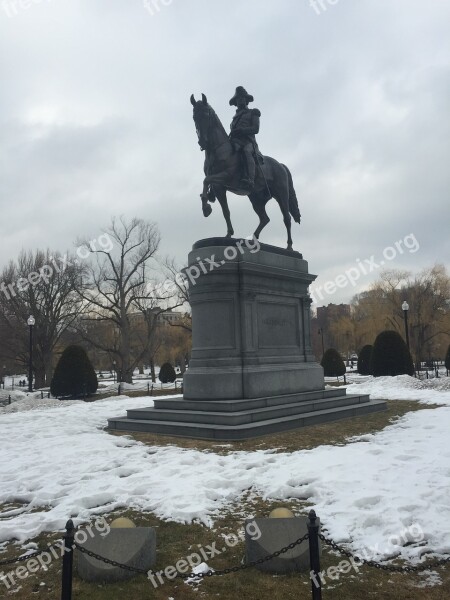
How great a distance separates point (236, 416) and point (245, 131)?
28.1 ft

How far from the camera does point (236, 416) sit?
1113cm

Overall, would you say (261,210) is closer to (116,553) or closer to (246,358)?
(246,358)

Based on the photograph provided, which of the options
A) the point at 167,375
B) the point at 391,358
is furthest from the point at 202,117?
the point at 167,375

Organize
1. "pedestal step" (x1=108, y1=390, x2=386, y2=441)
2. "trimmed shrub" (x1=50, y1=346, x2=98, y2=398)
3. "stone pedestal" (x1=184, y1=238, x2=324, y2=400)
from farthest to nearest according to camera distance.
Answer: "trimmed shrub" (x1=50, y1=346, x2=98, y2=398), "stone pedestal" (x1=184, y1=238, x2=324, y2=400), "pedestal step" (x1=108, y1=390, x2=386, y2=441)

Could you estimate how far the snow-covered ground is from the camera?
5.67 m

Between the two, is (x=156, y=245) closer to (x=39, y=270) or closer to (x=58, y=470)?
(x=39, y=270)

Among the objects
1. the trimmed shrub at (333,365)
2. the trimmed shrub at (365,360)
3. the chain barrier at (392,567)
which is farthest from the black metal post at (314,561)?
the trimmed shrub at (365,360)

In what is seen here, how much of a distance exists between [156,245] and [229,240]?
30.4 m

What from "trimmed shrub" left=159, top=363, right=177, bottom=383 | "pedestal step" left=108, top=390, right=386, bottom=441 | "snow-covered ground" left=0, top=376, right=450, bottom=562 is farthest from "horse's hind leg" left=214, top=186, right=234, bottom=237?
"trimmed shrub" left=159, top=363, right=177, bottom=383

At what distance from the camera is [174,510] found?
622 cm

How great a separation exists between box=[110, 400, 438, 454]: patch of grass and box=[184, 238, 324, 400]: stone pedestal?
194 centimetres

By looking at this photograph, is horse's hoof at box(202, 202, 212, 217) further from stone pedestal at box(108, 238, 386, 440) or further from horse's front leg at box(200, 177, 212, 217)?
stone pedestal at box(108, 238, 386, 440)

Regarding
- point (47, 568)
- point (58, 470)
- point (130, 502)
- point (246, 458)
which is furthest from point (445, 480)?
point (58, 470)

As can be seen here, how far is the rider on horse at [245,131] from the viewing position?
14.9 m
